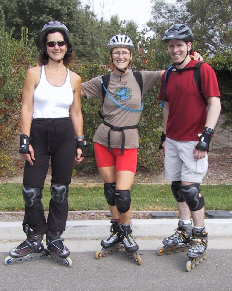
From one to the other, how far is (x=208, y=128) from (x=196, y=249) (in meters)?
1.13

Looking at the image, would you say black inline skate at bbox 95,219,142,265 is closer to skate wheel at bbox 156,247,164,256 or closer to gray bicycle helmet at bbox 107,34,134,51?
skate wheel at bbox 156,247,164,256

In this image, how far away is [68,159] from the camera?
3459 mm

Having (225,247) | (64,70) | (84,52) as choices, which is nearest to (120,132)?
(64,70)

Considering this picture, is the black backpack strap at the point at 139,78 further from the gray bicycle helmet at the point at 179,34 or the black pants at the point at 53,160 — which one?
the black pants at the point at 53,160

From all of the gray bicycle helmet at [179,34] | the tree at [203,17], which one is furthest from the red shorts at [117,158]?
the tree at [203,17]

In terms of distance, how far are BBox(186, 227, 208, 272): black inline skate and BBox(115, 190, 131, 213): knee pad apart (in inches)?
27.4

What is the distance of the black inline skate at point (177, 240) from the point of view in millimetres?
3701

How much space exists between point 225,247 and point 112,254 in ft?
4.07

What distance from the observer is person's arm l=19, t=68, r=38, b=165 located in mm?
3301

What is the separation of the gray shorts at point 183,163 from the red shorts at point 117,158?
354 millimetres

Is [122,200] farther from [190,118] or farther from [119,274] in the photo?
[190,118]

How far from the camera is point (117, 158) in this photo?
141 inches

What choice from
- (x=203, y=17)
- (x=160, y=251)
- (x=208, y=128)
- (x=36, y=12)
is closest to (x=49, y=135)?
(x=208, y=128)

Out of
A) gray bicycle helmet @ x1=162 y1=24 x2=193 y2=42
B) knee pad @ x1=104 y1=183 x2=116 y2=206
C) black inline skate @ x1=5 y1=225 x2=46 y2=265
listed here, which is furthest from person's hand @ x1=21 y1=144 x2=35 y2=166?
gray bicycle helmet @ x1=162 y1=24 x2=193 y2=42
